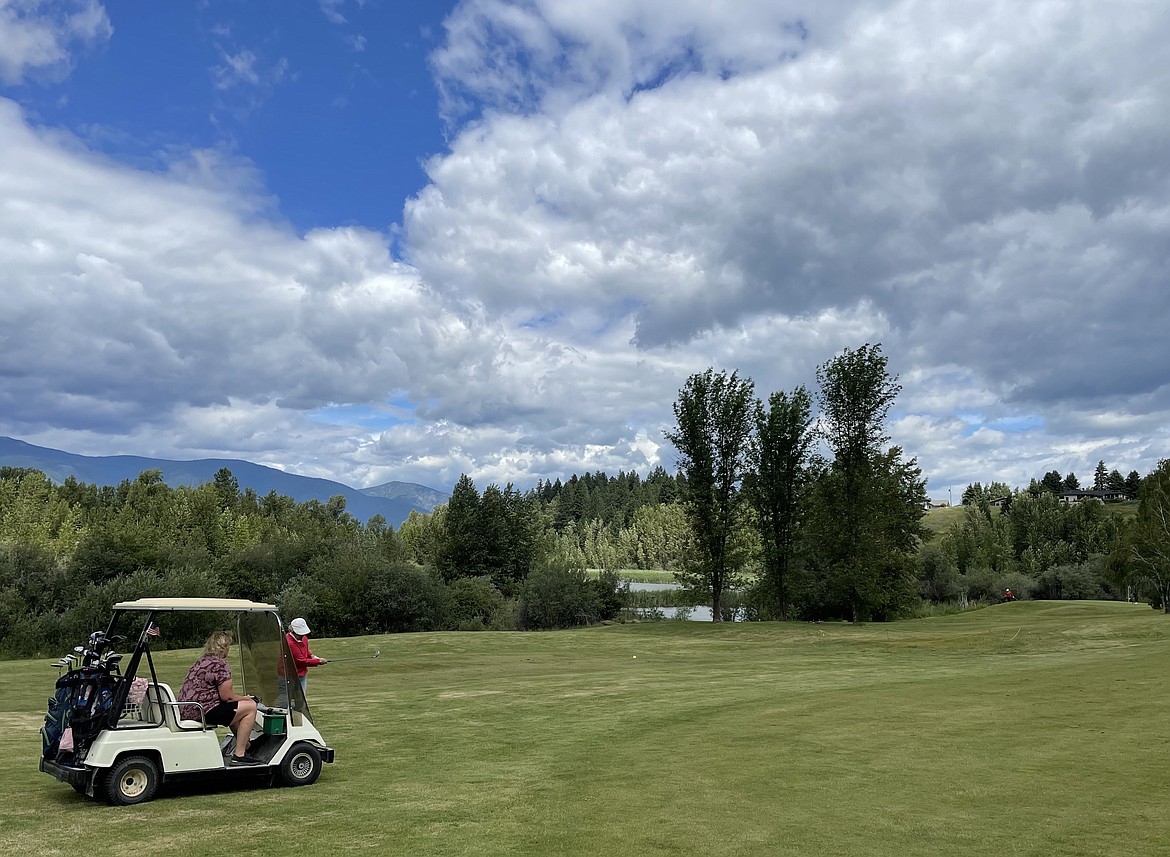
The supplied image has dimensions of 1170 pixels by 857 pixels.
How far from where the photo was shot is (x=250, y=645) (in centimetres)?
1284

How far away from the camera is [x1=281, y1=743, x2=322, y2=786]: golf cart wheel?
1201cm

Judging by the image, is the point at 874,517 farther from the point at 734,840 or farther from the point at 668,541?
the point at 668,541

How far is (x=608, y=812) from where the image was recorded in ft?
34.8

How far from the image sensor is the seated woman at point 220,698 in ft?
38.4

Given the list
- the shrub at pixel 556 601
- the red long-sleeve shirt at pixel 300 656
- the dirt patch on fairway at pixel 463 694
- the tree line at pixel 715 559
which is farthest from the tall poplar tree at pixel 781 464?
the red long-sleeve shirt at pixel 300 656

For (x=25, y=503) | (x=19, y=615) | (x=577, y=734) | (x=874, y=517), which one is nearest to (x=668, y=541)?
(x=25, y=503)

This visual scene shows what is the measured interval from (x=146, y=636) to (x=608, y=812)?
615 centimetres

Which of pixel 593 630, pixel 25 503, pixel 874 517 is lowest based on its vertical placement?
pixel 593 630

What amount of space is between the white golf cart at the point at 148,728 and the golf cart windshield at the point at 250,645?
2 centimetres

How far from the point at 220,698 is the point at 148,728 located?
0.96 m

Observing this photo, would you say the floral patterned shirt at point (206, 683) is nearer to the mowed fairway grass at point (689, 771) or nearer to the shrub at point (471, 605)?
the mowed fairway grass at point (689, 771)

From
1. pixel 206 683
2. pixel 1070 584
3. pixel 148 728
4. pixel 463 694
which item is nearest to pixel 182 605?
pixel 206 683

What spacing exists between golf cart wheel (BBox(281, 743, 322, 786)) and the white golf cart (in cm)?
1

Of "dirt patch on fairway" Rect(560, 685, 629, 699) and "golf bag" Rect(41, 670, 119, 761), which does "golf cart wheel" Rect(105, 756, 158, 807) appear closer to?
"golf bag" Rect(41, 670, 119, 761)
